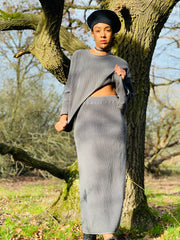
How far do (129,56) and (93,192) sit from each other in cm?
216

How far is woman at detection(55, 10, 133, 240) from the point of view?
2.62 meters

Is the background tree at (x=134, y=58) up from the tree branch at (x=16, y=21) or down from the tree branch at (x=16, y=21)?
down

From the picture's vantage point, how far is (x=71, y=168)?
4383 mm

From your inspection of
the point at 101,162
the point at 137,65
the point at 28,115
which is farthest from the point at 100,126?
the point at 28,115

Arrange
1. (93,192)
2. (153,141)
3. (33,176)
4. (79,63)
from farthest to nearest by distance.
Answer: (153,141), (33,176), (79,63), (93,192)

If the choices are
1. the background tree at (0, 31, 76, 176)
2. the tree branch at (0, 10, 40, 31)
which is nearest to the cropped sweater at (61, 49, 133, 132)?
the tree branch at (0, 10, 40, 31)

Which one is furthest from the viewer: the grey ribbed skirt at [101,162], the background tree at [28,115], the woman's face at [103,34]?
the background tree at [28,115]

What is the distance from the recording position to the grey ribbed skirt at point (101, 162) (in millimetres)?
2609

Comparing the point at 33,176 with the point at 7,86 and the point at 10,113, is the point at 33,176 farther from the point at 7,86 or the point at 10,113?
the point at 7,86

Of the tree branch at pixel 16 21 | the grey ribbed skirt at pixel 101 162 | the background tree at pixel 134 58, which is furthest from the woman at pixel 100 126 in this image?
the tree branch at pixel 16 21

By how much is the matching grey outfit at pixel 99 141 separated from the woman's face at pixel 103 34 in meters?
0.17

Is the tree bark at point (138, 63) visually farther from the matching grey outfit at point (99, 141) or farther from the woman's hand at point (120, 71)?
the woman's hand at point (120, 71)

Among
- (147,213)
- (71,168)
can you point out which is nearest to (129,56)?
(71,168)

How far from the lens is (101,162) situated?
2.64 m
